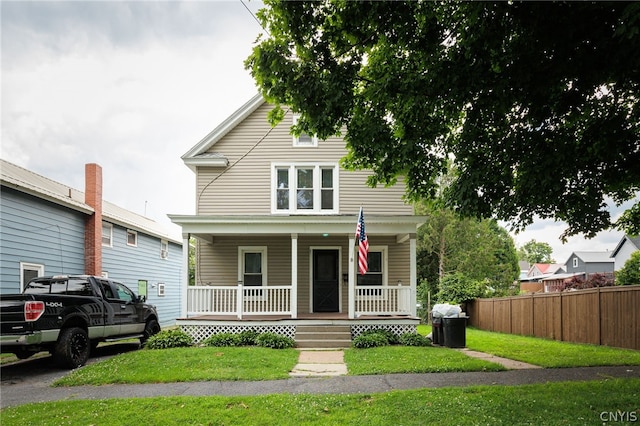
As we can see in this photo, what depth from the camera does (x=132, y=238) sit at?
20000 millimetres

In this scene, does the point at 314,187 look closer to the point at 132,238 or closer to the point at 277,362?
the point at 277,362

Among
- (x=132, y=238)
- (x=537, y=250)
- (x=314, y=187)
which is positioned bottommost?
(x=537, y=250)

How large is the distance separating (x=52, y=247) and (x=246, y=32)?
10.00 m

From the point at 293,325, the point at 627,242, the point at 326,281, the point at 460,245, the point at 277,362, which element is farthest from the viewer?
the point at 627,242

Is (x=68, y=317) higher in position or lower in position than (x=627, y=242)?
lower

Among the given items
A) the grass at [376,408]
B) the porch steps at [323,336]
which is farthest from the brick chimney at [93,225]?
the grass at [376,408]

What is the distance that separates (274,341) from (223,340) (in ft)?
4.89

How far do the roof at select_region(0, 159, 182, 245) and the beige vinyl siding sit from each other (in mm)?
4391

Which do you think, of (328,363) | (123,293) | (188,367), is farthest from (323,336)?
(123,293)

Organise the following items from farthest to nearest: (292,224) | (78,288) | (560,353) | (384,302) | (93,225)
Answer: (93,225), (384,302), (292,224), (78,288), (560,353)

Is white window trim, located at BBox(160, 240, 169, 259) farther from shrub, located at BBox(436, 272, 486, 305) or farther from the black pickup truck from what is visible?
shrub, located at BBox(436, 272, 486, 305)

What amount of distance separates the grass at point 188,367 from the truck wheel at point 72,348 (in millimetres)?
503

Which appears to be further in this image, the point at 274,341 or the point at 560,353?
the point at 274,341

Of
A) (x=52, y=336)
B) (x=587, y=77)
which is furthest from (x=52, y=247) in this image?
(x=587, y=77)
